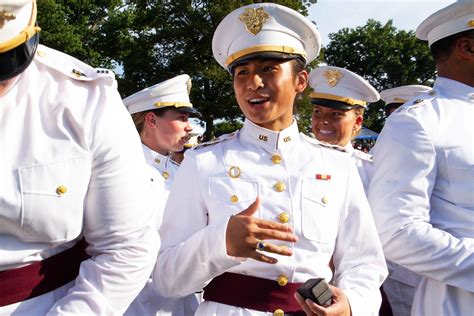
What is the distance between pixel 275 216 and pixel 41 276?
1.06 m

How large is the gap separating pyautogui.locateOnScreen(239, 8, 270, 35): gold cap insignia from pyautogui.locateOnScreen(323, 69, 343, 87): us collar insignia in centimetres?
204

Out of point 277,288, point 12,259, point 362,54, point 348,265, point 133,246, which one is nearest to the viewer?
point 12,259

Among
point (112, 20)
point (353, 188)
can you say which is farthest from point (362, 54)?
point (353, 188)

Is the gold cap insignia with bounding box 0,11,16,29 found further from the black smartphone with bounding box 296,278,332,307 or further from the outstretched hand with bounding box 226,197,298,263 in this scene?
the black smartphone with bounding box 296,278,332,307

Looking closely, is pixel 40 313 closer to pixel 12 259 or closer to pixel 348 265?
pixel 12 259

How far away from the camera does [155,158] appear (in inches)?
196

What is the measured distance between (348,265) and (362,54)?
4847cm

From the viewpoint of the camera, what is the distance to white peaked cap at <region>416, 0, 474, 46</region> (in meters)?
2.81

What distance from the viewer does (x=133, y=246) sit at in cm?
189

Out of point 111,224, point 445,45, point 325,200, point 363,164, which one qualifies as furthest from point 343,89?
point 111,224

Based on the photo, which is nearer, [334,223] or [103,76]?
[103,76]

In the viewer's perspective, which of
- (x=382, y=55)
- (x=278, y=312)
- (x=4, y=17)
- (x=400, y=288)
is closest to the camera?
(x=4, y=17)

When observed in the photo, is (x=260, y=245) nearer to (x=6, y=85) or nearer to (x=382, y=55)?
(x=6, y=85)

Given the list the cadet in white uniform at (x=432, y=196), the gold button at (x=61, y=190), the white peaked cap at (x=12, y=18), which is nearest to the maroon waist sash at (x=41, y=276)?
the gold button at (x=61, y=190)
